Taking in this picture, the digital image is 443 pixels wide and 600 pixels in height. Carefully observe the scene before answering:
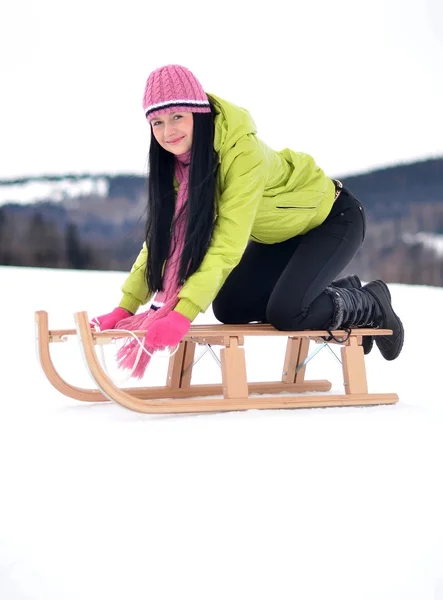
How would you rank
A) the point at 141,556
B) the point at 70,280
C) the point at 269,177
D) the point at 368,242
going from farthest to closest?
1. the point at 368,242
2. the point at 70,280
3. the point at 269,177
4. the point at 141,556

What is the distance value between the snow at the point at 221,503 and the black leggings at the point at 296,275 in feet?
0.90

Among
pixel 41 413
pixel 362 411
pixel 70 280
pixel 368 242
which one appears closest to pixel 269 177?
pixel 362 411

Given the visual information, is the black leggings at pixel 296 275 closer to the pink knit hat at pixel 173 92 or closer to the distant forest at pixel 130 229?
the pink knit hat at pixel 173 92

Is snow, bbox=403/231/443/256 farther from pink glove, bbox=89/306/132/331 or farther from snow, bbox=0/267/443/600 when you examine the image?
pink glove, bbox=89/306/132/331

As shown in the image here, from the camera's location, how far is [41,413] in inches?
72.1

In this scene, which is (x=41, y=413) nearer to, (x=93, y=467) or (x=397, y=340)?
(x=93, y=467)

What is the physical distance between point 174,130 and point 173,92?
0.29 ft

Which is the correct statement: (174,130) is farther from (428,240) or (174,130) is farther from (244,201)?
(428,240)

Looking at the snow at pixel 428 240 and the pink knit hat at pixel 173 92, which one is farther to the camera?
the snow at pixel 428 240

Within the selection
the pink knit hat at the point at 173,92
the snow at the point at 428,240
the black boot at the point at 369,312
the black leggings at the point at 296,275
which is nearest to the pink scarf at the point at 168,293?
the pink knit hat at the point at 173,92

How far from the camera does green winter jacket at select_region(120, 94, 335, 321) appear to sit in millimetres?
1746

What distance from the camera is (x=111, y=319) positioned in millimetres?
1905

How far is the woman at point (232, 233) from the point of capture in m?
1.77

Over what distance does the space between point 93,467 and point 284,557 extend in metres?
0.45
